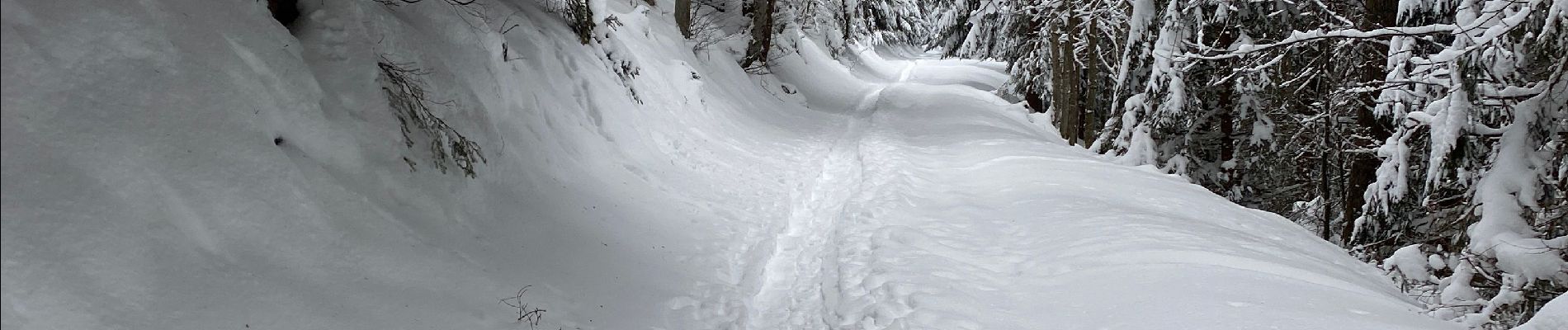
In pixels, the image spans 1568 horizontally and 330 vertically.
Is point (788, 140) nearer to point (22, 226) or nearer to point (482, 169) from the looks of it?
point (482, 169)

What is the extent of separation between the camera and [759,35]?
67.4 ft

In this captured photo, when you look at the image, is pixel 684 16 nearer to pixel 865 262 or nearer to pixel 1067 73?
pixel 1067 73

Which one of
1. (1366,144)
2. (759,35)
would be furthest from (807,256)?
(759,35)

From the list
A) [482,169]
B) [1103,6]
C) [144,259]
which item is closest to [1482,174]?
[482,169]

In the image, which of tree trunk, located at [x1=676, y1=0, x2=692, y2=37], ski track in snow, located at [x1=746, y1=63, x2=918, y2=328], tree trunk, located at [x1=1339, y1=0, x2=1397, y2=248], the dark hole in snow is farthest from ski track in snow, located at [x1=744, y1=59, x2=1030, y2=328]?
tree trunk, located at [x1=676, y1=0, x2=692, y2=37]

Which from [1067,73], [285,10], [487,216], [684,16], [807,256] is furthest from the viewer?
[1067,73]

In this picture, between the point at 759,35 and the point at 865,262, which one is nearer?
the point at 865,262

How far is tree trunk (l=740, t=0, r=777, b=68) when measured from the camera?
1989 cm

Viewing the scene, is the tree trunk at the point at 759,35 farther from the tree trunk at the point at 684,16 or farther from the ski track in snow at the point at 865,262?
the ski track in snow at the point at 865,262

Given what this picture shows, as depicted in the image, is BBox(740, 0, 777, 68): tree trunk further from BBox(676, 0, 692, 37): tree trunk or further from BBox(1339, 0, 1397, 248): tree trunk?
BBox(1339, 0, 1397, 248): tree trunk

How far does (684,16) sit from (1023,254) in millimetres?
11881

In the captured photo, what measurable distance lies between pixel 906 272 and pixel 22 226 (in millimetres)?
4811

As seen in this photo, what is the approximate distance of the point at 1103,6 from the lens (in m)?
15.7

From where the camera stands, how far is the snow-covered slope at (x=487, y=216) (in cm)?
365
